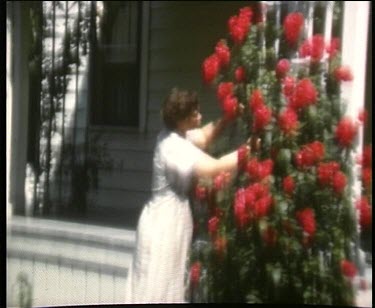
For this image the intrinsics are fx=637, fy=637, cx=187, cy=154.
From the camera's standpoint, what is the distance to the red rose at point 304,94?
289 cm

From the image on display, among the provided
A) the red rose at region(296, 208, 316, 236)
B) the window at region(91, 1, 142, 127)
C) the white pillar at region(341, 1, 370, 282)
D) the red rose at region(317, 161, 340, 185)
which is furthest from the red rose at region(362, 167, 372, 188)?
the window at region(91, 1, 142, 127)

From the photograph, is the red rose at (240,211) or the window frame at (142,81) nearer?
the red rose at (240,211)

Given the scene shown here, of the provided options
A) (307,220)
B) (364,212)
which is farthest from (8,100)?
(364,212)

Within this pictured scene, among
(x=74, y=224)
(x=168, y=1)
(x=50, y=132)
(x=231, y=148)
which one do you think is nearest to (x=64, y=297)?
(x=74, y=224)

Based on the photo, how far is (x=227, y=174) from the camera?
2973 mm

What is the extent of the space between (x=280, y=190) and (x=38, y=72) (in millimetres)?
1301

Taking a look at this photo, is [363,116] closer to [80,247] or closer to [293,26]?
[293,26]

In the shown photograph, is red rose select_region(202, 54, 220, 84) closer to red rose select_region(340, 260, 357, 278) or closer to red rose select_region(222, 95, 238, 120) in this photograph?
red rose select_region(222, 95, 238, 120)

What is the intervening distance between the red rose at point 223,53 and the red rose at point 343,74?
496mm

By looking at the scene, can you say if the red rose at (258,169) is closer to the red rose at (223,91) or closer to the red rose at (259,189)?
the red rose at (259,189)

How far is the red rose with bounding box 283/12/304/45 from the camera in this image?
2.92 m

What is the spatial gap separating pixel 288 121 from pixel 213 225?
60cm

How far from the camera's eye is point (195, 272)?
3.05m

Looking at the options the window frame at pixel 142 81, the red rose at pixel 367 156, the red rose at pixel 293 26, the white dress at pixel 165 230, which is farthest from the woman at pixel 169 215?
the red rose at pixel 367 156
